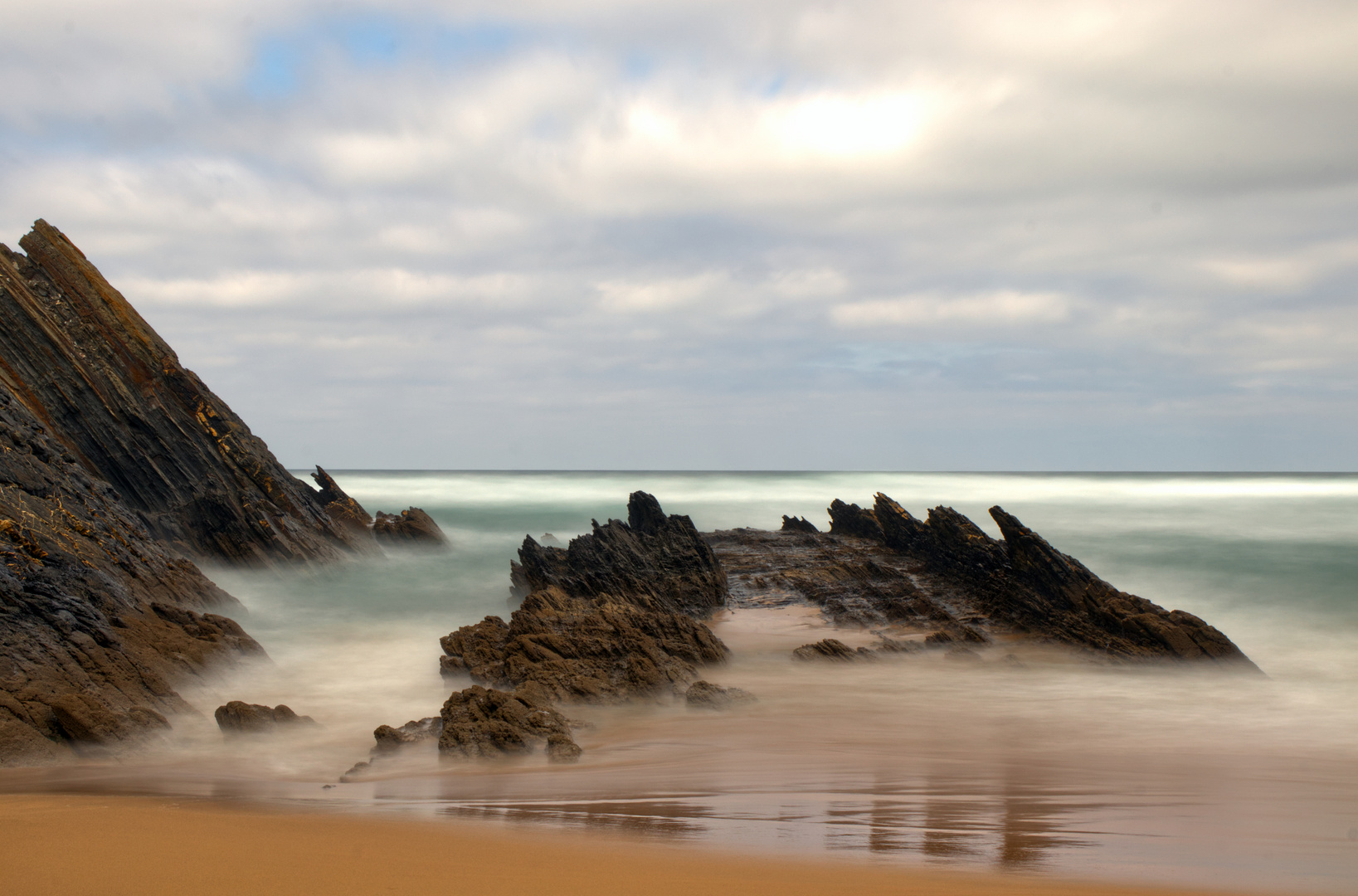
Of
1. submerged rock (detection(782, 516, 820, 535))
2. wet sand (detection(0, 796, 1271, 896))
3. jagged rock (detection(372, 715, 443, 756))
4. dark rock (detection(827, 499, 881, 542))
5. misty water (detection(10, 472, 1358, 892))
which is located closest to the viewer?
wet sand (detection(0, 796, 1271, 896))

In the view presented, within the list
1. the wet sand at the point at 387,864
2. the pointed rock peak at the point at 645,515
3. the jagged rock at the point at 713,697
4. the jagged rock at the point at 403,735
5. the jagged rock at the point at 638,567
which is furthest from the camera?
the pointed rock peak at the point at 645,515

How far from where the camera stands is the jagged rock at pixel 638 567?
1512 cm

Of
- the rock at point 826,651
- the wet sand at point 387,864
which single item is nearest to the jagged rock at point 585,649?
the rock at point 826,651

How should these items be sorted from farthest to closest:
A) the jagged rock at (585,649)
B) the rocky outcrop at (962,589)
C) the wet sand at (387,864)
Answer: the rocky outcrop at (962,589)
the jagged rock at (585,649)
the wet sand at (387,864)

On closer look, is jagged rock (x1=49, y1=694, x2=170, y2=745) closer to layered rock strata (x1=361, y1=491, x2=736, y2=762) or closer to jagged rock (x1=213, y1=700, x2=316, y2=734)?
jagged rock (x1=213, y1=700, x2=316, y2=734)

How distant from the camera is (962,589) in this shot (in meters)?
16.4

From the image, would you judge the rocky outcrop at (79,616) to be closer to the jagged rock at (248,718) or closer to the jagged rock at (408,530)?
the jagged rock at (248,718)

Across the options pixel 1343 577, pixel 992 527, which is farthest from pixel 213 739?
pixel 992 527

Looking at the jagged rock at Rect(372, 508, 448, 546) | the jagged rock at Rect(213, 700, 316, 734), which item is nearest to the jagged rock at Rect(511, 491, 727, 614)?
the jagged rock at Rect(213, 700, 316, 734)

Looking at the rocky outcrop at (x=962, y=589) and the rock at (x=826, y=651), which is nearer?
the rock at (x=826, y=651)

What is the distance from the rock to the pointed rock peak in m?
6.09

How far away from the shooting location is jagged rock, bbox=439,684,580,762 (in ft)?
25.7

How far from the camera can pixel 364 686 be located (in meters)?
11.3

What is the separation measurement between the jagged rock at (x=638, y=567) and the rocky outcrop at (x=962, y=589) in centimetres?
101
